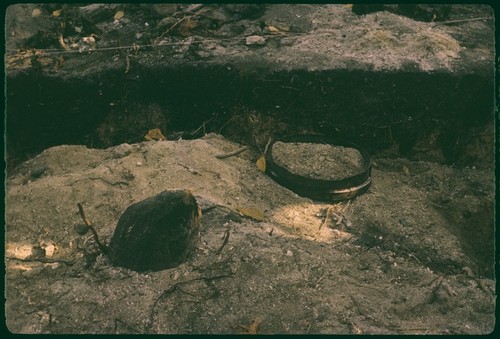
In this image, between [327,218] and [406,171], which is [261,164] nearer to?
[327,218]

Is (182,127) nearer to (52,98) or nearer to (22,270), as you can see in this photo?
(52,98)

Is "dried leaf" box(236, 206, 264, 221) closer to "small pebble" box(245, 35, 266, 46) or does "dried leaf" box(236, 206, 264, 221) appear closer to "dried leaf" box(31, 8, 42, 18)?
"small pebble" box(245, 35, 266, 46)

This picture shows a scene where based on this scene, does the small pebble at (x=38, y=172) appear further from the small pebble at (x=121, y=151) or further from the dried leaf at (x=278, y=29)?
the dried leaf at (x=278, y=29)

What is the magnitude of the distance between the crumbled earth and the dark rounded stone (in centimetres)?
8

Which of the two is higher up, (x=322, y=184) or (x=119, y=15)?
(x=119, y=15)

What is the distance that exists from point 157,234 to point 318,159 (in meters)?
1.93

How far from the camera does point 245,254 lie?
140 inches

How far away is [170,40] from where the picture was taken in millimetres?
5488

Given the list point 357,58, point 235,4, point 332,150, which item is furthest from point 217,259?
point 235,4

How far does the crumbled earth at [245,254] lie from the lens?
323 cm

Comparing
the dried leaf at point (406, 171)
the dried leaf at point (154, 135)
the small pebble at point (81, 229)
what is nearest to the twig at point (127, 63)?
the dried leaf at point (154, 135)

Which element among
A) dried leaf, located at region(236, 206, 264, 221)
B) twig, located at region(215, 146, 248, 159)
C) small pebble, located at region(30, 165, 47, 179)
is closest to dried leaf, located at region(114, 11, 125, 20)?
small pebble, located at region(30, 165, 47, 179)

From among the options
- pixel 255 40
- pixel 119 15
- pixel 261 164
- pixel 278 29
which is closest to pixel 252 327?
pixel 261 164

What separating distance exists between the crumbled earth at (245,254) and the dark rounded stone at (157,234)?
78 mm
